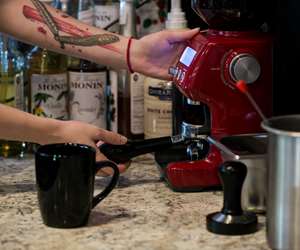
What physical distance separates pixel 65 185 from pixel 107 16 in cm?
65

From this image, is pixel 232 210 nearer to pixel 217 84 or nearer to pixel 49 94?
pixel 217 84

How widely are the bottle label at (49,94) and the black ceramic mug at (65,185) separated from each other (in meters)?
0.46

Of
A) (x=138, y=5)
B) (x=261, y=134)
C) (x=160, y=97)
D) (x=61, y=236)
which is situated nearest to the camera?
(x=61, y=236)

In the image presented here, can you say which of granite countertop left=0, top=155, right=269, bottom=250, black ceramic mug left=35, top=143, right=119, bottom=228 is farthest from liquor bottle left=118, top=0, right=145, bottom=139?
black ceramic mug left=35, top=143, right=119, bottom=228

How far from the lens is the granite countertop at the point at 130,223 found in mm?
1037

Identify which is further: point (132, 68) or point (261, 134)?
point (132, 68)

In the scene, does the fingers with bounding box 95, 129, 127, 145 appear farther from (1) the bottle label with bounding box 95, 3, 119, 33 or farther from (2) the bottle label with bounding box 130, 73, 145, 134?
(1) the bottle label with bounding box 95, 3, 119, 33

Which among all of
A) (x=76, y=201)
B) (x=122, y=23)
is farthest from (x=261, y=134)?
(x=122, y=23)

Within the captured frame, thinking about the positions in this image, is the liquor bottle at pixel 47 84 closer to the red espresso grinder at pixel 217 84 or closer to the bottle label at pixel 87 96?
the bottle label at pixel 87 96

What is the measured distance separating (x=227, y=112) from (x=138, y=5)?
1.58 ft

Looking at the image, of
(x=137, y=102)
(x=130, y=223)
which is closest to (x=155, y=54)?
(x=137, y=102)

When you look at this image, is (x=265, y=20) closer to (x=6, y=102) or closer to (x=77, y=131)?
(x=77, y=131)

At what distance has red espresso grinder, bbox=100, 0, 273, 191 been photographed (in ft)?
4.07

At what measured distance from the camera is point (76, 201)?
1076mm
